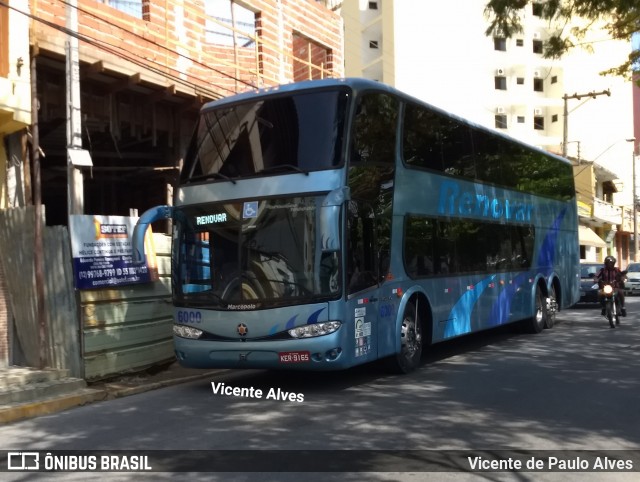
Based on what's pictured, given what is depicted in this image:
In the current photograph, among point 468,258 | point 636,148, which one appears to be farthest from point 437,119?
point 636,148

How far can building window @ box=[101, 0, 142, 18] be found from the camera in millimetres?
13663

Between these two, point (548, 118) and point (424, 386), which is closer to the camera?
point (424, 386)

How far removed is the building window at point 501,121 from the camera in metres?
50.6

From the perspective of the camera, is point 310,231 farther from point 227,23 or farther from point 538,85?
point 538,85

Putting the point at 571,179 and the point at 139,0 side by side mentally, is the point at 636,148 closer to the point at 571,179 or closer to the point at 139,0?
the point at 571,179

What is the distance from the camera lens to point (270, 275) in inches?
343

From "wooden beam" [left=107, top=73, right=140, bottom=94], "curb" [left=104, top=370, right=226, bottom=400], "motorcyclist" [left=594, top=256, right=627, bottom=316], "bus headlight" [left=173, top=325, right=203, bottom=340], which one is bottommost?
"curb" [left=104, top=370, right=226, bottom=400]

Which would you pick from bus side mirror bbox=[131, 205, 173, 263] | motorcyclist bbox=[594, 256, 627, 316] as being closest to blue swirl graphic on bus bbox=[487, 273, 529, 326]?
motorcyclist bbox=[594, 256, 627, 316]

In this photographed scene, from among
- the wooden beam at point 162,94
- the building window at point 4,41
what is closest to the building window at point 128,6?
the wooden beam at point 162,94

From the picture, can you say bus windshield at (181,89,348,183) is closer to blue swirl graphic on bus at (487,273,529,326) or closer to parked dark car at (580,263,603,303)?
blue swirl graphic on bus at (487,273,529,326)

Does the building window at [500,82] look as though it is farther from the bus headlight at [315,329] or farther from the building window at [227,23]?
the bus headlight at [315,329]

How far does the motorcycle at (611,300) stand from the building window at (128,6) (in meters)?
12.3

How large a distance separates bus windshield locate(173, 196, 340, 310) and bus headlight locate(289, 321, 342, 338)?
0.33 metres

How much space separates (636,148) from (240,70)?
5416 centimetres
